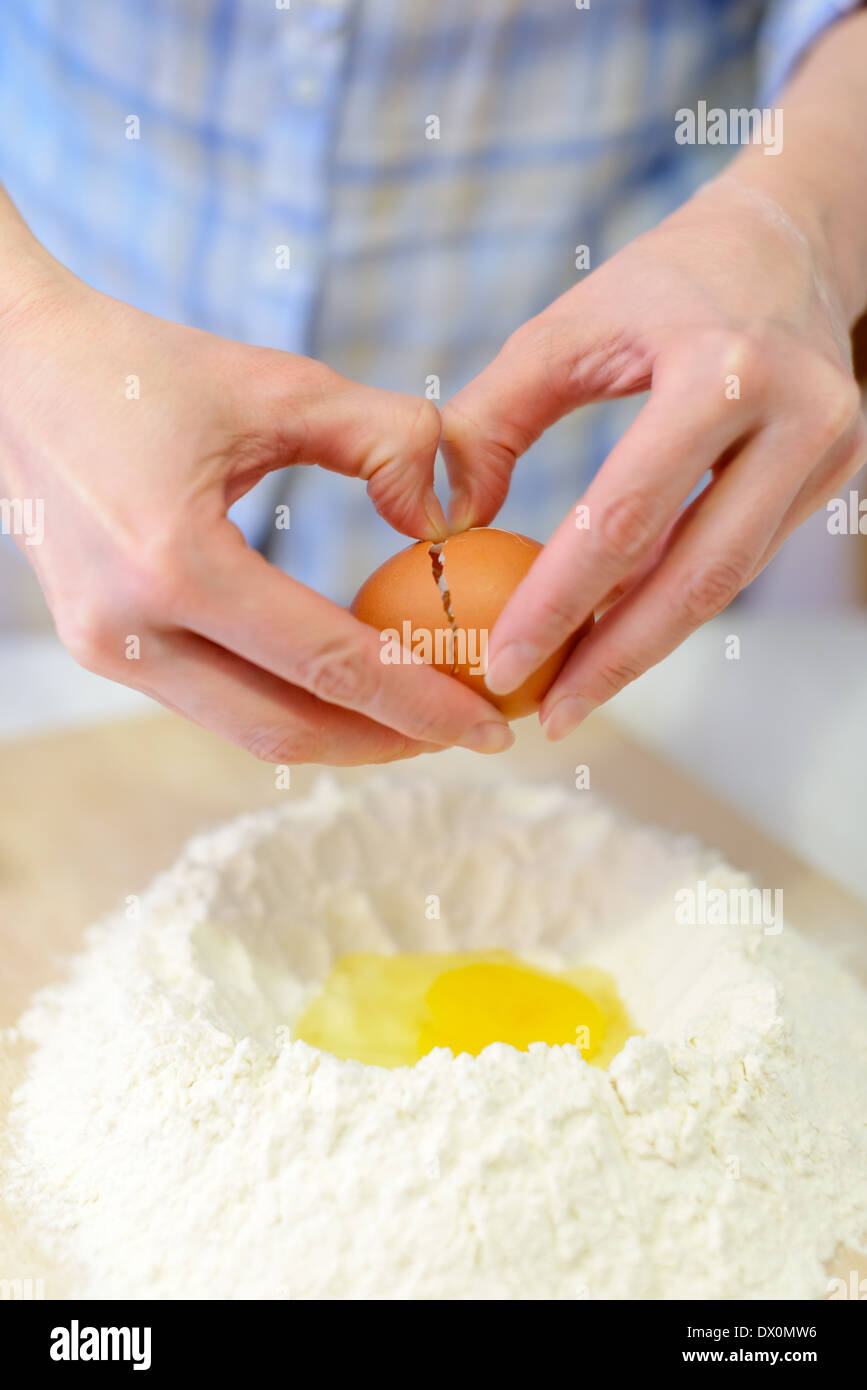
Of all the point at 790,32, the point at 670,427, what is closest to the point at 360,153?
the point at 790,32

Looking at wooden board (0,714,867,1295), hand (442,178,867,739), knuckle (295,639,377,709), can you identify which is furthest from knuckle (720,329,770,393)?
wooden board (0,714,867,1295)

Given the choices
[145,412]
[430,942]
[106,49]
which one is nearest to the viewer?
[145,412]

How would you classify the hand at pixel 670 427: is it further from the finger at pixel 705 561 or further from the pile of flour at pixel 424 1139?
the pile of flour at pixel 424 1139

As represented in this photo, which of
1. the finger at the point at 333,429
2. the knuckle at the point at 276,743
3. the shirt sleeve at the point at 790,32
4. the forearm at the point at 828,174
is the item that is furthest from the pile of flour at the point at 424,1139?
the shirt sleeve at the point at 790,32

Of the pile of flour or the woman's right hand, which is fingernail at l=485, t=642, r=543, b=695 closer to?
the woman's right hand
